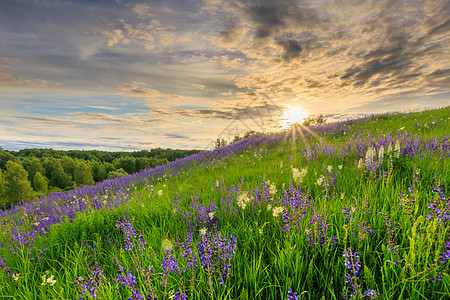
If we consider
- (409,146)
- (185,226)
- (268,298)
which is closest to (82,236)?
(185,226)

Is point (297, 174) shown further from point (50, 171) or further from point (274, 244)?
point (50, 171)

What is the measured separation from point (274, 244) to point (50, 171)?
88.3 metres

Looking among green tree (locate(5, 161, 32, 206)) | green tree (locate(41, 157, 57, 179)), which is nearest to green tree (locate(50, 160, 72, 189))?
green tree (locate(41, 157, 57, 179))

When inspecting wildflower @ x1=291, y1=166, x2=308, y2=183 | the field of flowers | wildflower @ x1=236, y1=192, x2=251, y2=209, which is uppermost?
wildflower @ x1=291, y1=166, x2=308, y2=183

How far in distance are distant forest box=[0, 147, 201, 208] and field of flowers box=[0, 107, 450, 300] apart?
4.73m

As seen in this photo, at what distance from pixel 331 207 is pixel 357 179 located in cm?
161

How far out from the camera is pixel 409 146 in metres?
4.64

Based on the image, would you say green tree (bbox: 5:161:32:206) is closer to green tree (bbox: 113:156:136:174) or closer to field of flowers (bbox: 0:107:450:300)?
field of flowers (bbox: 0:107:450:300)

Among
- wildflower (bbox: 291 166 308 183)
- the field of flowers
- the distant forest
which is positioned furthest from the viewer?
the distant forest

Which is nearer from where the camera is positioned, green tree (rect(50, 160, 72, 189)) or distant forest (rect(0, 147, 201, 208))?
distant forest (rect(0, 147, 201, 208))

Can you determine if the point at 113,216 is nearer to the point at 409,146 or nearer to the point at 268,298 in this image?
the point at 268,298

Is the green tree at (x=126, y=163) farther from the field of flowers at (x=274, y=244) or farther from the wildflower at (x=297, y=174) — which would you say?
the wildflower at (x=297, y=174)

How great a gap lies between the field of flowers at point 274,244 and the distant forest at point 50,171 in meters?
4.73

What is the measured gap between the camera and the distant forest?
39.4m
